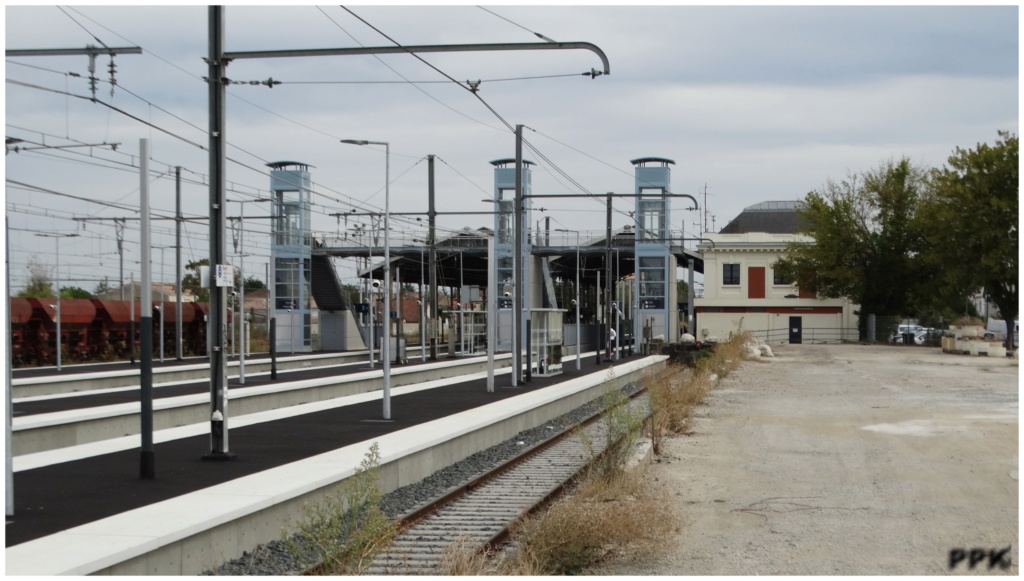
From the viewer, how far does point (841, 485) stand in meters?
14.0

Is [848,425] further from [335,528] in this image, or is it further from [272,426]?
[335,528]

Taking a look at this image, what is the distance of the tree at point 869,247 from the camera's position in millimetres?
77688

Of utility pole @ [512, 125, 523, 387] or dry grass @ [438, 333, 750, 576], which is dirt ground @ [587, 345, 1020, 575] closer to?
dry grass @ [438, 333, 750, 576]

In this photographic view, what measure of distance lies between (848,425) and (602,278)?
6830 centimetres

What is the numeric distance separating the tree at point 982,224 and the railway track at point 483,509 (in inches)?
1954

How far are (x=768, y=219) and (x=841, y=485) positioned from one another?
85016 mm

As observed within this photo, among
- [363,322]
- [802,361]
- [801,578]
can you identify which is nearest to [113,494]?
[801,578]

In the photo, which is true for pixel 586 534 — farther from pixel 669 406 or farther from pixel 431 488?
pixel 669 406

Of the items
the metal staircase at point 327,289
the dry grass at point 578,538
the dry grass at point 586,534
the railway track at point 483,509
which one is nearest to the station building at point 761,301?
the metal staircase at point 327,289

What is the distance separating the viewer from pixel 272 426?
18.6 metres

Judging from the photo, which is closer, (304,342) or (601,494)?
(601,494)

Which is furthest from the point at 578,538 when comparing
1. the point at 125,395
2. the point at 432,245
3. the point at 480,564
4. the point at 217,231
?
the point at 432,245

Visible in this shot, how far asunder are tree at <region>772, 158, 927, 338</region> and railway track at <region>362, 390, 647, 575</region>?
209 ft

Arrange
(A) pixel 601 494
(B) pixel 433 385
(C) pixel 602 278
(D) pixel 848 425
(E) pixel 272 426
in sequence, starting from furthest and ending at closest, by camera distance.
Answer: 1. (C) pixel 602 278
2. (B) pixel 433 385
3. (D) pixel 848 425
4. (E) pixel 272 426
5. (A) pixel 601 494
